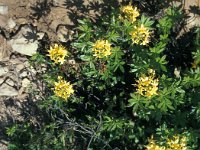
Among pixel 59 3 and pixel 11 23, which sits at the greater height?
pixel 59 3

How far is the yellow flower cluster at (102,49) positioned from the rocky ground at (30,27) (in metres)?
1.24

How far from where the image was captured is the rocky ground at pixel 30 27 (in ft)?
16.6

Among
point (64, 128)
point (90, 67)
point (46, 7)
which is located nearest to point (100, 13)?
point (46, 7)

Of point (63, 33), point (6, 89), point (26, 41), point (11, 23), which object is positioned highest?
point (11, 23)

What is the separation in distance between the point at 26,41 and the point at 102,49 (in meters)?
1.55

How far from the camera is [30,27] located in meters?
5.07

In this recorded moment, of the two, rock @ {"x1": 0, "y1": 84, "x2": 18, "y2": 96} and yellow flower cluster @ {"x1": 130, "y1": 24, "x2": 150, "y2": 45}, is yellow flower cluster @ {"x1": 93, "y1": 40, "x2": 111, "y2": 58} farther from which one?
rock @ {"x1": 0, "y1": 84, "x2": 18, "y2": 96}

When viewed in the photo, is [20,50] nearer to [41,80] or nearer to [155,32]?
[41,80]

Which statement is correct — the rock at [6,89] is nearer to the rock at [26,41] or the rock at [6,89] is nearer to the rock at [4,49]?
the rock at [4,49]

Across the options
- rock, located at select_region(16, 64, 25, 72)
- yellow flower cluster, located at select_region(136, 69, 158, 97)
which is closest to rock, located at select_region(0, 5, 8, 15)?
rock, located at select_region(16, 64, 25, 72)

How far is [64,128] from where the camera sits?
441 cm

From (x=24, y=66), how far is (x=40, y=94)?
16.0 inches

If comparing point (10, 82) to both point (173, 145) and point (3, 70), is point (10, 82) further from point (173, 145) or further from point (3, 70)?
point (173, 145)

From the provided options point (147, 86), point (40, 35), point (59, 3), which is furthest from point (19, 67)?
point (147, 86)
